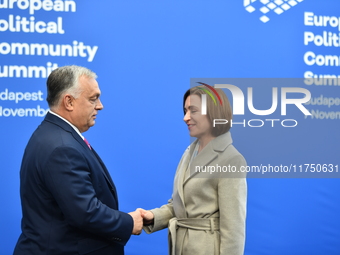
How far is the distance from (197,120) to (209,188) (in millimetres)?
366

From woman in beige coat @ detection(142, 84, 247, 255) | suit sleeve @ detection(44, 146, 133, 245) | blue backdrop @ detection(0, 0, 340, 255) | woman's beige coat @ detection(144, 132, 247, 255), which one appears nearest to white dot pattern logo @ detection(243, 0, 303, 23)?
blue backdrop @ detection(0, 0, 340, 255)

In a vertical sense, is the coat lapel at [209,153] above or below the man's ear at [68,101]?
below

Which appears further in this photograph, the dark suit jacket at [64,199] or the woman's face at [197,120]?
the woman's face at [197,120]

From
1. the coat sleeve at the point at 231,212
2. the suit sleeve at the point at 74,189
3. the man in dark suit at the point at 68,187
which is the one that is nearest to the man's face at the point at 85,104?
the man in dark suit at the point at 68,187

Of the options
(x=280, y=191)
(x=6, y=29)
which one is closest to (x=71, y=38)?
(x=6, y=29)

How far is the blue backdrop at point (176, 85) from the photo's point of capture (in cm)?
361

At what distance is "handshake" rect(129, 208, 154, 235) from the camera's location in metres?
2.33

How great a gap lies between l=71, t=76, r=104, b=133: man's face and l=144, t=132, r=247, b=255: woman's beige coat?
55cm

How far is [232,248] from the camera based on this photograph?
207 centimetres

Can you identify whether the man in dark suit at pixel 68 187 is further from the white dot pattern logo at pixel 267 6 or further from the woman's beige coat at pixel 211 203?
the white dot pattern logo at pixel 267 6

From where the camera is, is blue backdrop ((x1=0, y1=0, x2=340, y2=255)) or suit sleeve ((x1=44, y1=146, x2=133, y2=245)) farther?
blue backdrop ((x1=0, y1=0, x2=340, y2=255))

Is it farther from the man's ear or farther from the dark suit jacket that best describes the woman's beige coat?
the man's ear

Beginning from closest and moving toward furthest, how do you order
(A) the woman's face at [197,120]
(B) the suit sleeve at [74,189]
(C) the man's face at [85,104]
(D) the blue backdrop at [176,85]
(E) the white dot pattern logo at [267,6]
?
(B) the suit sleeve at [74,189], (C) the man's face at [85,104], (A) the woman's face at [197,120], (D) the blue backdrop at [176,85], (E) the white dot pattern logo at [267,6]

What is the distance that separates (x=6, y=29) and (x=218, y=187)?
2.37 metres
